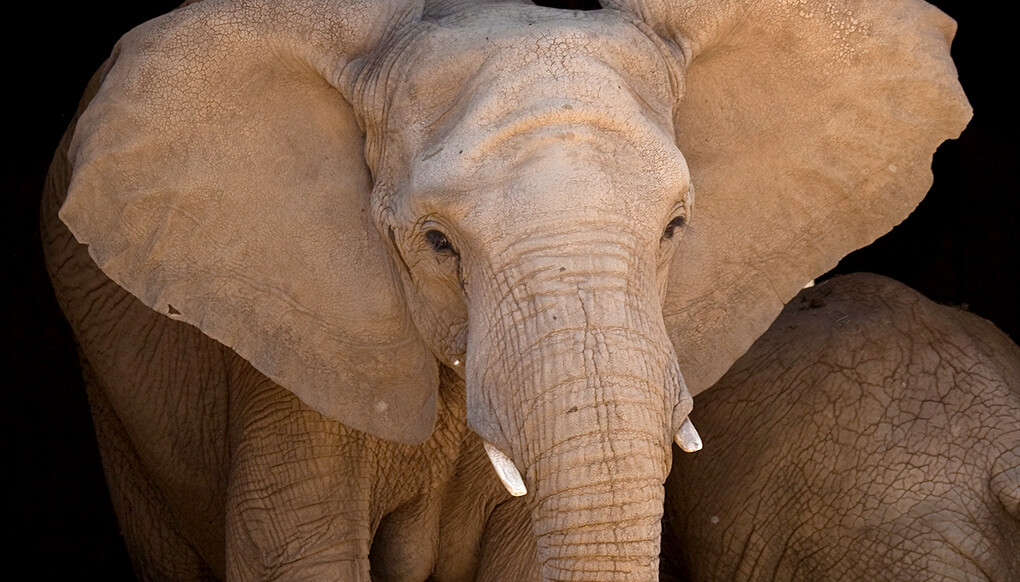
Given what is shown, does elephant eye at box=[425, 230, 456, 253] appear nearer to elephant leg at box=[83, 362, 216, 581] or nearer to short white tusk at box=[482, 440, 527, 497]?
short white tusk at box=[482, 440, 527, 497]

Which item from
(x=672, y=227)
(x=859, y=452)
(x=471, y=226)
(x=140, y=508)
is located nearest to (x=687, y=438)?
(x=672, y=227)

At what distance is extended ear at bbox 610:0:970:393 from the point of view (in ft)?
12.4

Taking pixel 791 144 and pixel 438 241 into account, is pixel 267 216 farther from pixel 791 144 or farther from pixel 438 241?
pixel 791 144

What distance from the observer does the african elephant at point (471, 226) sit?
3045 millimetres

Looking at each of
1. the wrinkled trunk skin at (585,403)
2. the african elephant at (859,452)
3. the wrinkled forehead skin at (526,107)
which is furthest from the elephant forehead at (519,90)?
the african elephant at (859,452)

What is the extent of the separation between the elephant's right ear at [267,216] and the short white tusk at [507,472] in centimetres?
55

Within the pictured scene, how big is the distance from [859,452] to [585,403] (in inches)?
66.1

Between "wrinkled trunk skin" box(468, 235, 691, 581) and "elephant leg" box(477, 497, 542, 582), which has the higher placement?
"wrinkled trunk skin" box(468, 235, 691, 581)

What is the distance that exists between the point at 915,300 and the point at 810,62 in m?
1.14

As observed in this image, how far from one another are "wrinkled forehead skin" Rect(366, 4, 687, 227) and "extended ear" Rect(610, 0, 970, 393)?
0.99ft

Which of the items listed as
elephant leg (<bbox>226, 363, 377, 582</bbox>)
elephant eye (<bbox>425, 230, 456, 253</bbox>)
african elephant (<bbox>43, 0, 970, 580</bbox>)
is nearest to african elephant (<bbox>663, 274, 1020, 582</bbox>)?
african elephant (<bbox>43, 0, 970, 580</bbox>)

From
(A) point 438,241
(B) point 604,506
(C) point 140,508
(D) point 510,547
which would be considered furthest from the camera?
(C) point 140,508

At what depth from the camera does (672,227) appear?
333 cm

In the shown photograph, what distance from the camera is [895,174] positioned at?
3.96 meters
